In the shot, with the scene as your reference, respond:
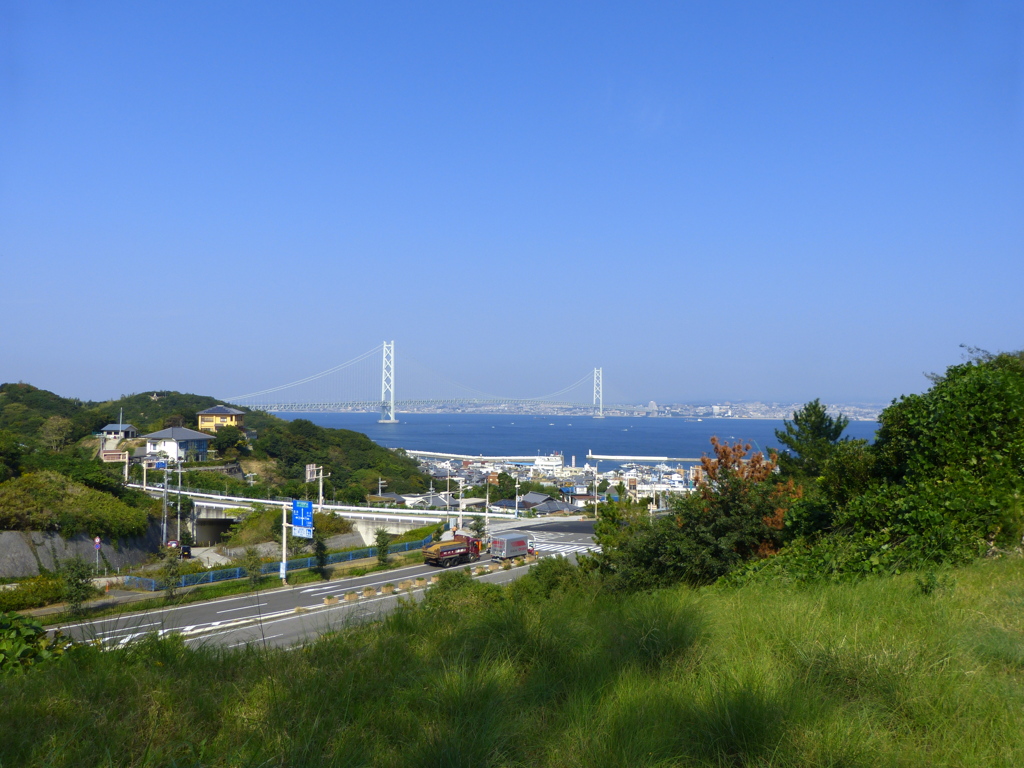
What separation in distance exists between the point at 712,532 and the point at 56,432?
4659 centimetres

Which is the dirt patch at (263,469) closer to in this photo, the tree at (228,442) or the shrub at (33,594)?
the tree at (228,442)

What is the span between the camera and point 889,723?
210 centimetres

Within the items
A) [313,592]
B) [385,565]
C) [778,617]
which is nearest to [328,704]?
[778,617]

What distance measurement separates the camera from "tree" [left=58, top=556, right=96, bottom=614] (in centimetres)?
1440

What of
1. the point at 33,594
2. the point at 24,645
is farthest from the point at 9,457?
the point at 24,645

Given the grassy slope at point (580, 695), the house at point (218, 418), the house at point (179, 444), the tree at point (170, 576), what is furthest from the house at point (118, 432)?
the grassy slope at point (580, 695)

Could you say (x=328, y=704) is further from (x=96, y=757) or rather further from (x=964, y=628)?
(x=964, y=628)

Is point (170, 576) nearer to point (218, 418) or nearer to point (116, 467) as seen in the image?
point (116, 467)

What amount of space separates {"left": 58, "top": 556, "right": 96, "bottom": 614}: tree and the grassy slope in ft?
45.1

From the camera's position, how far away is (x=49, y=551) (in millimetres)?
20266

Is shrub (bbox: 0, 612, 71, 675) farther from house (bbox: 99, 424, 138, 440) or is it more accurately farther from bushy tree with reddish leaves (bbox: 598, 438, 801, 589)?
house (bbox: 99, 424, 138, 440)

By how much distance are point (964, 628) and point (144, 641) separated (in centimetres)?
371

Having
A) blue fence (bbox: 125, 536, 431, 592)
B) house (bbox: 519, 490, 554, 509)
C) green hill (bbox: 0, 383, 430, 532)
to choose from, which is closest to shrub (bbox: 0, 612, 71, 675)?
blue fence (bbox: 125, 536, 431, 592)

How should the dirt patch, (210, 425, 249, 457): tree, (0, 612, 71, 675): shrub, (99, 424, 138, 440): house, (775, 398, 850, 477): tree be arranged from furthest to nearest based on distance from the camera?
(210, 425, 249, 457): tree < the dirt patch < (99, 424, 138, 440): house < (775, 398, 850, 477): tree < (0, 612, 71, 675): shrub
